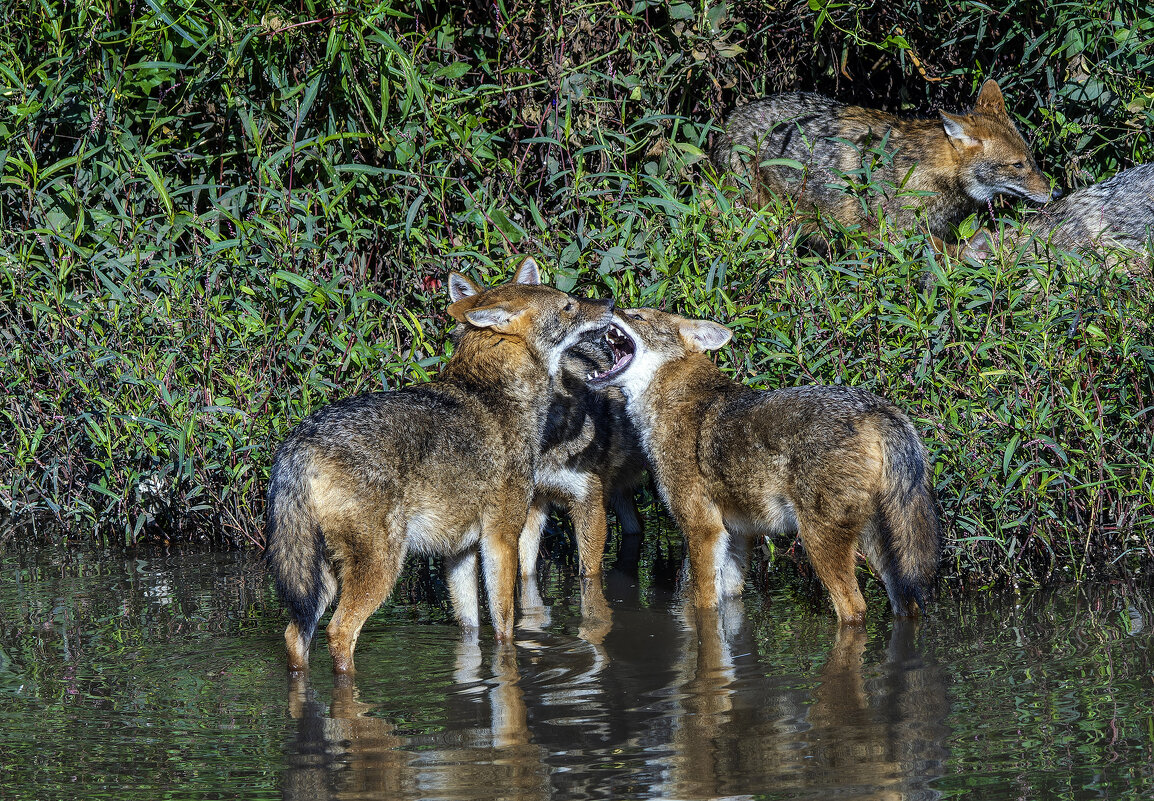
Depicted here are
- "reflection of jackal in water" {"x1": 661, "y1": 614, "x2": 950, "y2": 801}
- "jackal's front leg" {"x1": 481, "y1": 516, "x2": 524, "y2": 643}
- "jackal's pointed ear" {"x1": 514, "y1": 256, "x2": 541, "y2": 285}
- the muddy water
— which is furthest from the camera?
"jackal's pointed ear" {"x1": 514, "y1": 256, "x2": 541, "y2": 285}

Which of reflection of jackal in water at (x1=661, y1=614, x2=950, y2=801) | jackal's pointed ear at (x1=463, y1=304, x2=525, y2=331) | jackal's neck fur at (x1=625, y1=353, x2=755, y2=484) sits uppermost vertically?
jackal's pointed ear at (x1=463, y1=304, x2=525, y2=331)

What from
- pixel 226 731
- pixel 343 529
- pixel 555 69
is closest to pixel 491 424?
pixel 343 529

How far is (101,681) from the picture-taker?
5.49 m

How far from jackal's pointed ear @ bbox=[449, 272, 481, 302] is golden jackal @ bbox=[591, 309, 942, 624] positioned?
0.84 meters

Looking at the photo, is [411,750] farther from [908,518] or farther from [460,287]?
[460,287]

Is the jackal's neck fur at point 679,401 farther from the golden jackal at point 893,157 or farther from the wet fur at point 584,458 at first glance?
the golden jackal at point 893,157

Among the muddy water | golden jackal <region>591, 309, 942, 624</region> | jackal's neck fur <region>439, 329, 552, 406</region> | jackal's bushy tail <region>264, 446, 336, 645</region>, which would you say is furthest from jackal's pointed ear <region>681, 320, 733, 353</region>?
jackal's bushy tail <region>264, 446, 336, 645</region>

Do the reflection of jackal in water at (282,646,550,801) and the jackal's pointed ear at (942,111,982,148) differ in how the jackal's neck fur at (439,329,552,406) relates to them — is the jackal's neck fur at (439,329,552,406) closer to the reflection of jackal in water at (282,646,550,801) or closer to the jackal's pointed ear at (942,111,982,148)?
the reflection of jackal in water at (282,646,550,801)

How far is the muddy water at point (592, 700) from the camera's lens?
4.16 metres

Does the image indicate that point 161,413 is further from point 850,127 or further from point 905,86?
point 905,86

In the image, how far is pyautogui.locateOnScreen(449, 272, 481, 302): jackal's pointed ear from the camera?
7.23 metres

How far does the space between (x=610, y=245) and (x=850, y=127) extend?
2486 millimetres

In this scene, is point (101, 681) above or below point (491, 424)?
below

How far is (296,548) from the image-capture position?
17.9 ft
